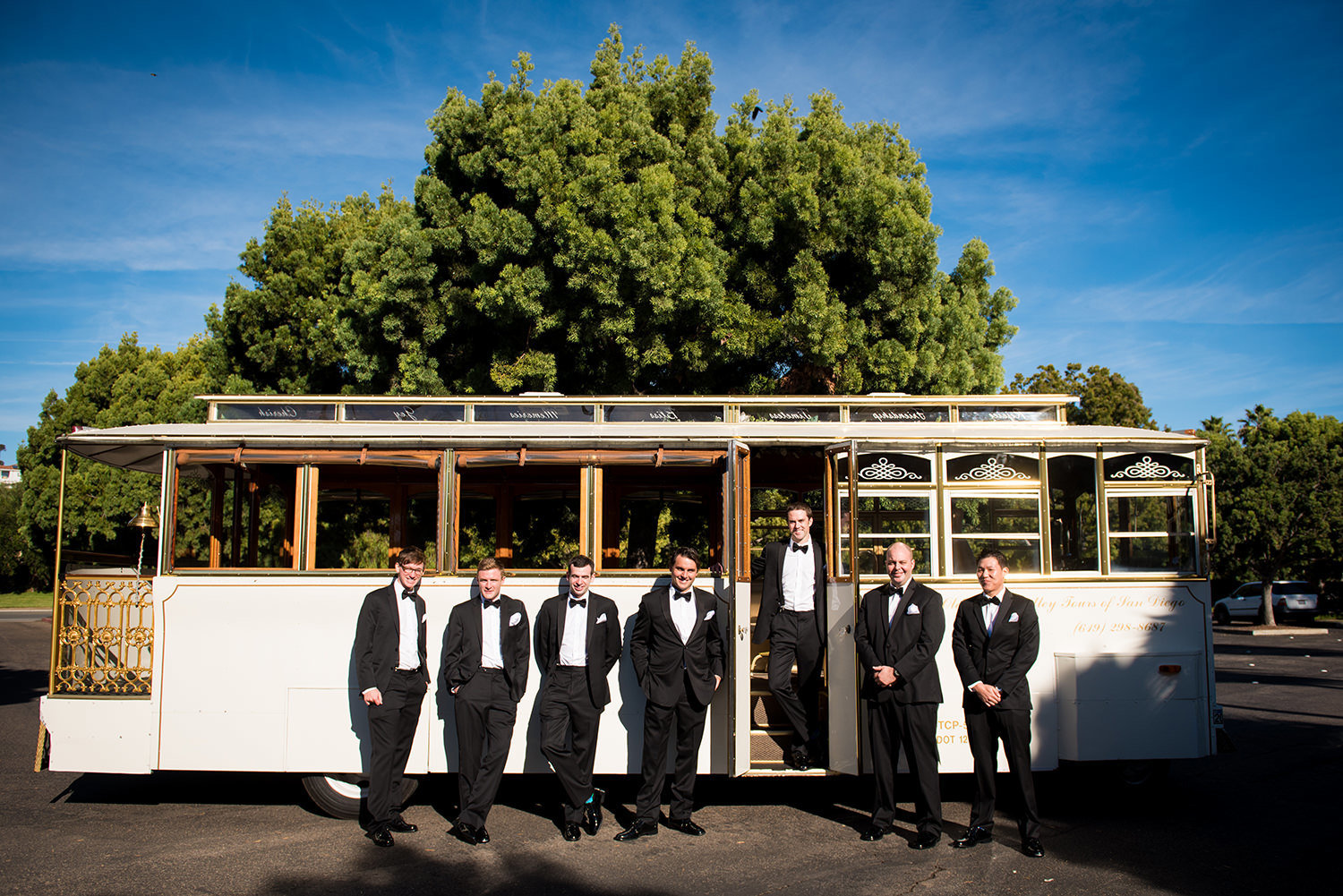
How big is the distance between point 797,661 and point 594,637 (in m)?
1.84

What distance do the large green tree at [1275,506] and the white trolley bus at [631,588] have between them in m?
24.6

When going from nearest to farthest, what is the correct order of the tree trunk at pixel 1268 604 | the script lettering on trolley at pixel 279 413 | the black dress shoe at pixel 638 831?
the black dress shoe at pixel 638 831 → the script lettering on trolley at pixel 279 413 → the tree trunk at pixel 1268 604

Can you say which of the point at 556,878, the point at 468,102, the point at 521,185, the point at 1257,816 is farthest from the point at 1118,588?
the point at 468,102

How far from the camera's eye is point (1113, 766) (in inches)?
299

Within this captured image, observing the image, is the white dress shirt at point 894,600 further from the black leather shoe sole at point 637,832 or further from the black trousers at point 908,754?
the black leather shoe sole at point 637,832

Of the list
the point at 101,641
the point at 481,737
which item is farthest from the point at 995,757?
the point at 101,641

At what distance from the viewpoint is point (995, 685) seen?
20.7 feet

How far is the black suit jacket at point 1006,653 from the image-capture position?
625 centimetres

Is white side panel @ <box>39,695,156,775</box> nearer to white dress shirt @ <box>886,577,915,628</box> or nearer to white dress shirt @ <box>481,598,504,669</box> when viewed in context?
white dress shirt @ <box>481,598,504,669</box>

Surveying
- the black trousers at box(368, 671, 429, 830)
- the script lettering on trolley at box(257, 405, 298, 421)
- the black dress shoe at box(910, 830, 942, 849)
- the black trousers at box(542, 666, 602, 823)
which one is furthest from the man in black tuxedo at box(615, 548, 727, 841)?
the script lettering on trolley at box(257, 405, 298, 421)

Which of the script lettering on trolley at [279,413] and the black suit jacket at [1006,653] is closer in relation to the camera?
the black suit jacket at [1006,653]

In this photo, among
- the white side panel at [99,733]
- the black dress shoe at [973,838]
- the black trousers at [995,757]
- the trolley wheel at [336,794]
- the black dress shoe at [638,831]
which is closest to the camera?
the black trousers at [995,757]

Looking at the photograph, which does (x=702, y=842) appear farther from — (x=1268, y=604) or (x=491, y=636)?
(x=1268, y=604)

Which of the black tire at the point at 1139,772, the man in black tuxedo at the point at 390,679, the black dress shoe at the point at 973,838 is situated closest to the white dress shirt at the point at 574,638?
the man in black tuxedo at the point at 390,679
